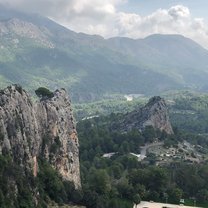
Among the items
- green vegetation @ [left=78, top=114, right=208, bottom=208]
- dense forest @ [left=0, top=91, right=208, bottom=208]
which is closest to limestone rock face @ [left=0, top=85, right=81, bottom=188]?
dense forest @ [left=0, top=91, right=208, bottom=208]

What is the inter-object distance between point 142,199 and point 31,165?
143 feet

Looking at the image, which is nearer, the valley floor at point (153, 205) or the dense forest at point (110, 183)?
the dense forest at point (110, 183)

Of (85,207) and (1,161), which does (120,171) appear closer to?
(85,207)

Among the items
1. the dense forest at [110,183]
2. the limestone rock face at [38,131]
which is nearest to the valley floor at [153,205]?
the dense forest at [110,183]

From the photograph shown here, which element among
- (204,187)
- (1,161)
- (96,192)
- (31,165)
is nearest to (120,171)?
(204,187)

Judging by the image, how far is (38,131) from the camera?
103000mm

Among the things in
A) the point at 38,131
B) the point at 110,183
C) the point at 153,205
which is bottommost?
the point at 153,205

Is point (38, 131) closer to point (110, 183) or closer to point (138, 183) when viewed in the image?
point (110, 183)

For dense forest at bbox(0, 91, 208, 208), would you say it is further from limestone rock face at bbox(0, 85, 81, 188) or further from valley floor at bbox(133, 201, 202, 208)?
limestone rock face at bbox(0, 85, 81, 188)

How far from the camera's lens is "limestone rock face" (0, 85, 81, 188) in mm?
88500

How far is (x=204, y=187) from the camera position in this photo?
5443 inches

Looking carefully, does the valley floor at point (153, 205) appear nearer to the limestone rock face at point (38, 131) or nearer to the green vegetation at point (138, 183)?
the green vegetation at point (138, 183)

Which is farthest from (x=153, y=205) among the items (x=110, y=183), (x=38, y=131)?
(x=38, y=131)

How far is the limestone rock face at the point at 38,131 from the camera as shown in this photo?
290ft
